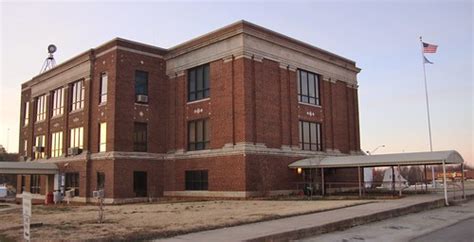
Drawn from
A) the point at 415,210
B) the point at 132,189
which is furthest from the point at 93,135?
the point at 415,210

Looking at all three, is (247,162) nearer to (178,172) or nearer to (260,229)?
(178,172)

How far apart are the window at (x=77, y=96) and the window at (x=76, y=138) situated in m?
2.09

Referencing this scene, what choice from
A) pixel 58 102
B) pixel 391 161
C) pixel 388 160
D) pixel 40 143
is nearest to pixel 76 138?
pixel 58 102

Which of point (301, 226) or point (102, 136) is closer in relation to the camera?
Result: point (301, 226)

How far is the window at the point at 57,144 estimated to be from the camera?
1798 inches

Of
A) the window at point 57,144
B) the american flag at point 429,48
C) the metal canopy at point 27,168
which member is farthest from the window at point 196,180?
the american flag at point 429,48

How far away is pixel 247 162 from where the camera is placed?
33.5 meters

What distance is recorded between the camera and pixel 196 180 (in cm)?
3728

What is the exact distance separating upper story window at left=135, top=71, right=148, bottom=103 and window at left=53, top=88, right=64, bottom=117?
1125cm

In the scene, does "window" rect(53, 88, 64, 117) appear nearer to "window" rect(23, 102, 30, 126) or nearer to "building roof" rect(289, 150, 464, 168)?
"window" rect(23, 102, 30, 126)

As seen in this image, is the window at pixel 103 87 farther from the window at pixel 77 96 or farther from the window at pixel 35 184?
the window at pixel 35 184

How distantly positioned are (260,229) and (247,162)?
1819 cm

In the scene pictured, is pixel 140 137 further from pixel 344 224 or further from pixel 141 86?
pixel 344 224

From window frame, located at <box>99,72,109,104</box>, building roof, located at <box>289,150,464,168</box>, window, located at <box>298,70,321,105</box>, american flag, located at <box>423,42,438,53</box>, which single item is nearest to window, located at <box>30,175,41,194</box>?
window frame, located at <box>99,72,109,104</box>
